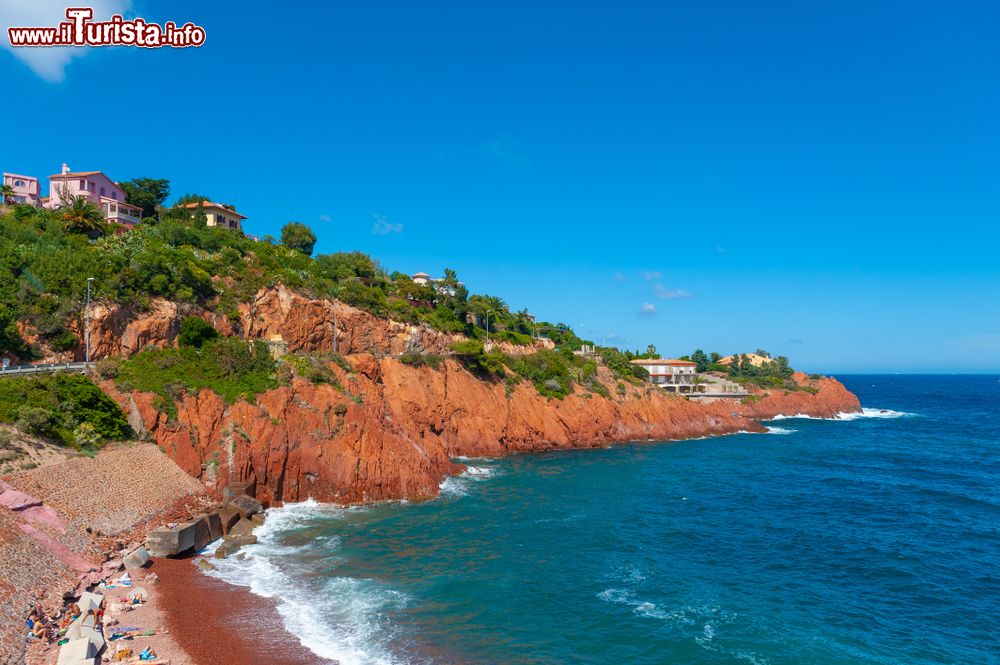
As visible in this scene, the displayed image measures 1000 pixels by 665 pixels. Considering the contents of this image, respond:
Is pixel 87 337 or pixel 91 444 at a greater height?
pixel 87 337

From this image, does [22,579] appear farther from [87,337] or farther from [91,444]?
[87,337]

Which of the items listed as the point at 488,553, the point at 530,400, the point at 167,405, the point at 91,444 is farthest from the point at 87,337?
the point at 530,400

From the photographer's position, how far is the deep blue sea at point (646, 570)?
21.1m

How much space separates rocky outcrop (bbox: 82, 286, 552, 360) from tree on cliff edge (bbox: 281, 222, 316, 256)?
30.0 m

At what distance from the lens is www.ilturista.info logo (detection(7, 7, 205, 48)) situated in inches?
1244

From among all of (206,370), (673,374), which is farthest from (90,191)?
(673,374)

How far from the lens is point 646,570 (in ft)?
92.3

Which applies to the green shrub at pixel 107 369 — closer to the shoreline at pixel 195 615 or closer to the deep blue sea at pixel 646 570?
the shoreline at pixel 195 615

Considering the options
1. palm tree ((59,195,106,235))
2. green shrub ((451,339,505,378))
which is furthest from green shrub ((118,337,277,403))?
palm tree ((59,195,106,235))

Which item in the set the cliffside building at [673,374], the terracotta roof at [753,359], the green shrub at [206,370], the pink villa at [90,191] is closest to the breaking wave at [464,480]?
the green shrub at [206,370]

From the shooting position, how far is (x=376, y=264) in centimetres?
8931

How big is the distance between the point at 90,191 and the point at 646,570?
7591 centimetres

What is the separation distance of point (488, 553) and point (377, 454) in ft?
45.2

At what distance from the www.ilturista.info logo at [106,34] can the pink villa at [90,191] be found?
38074mm
